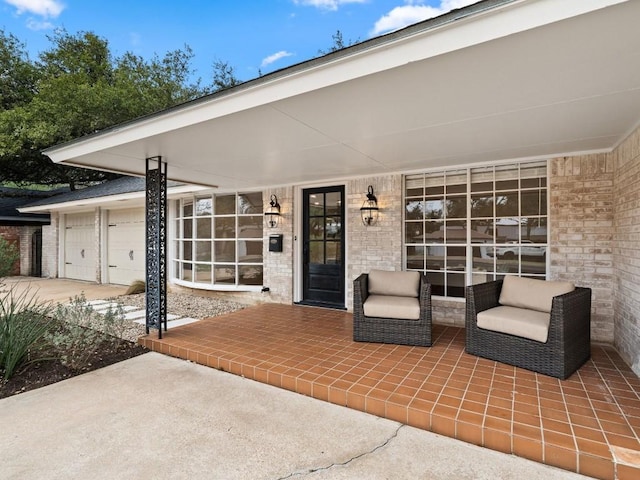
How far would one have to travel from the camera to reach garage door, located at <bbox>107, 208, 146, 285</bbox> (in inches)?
355

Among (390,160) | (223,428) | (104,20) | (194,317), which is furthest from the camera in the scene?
(104,20)

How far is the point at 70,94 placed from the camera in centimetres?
1165

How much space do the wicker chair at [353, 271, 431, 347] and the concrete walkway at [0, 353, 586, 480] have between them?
4.24 feet

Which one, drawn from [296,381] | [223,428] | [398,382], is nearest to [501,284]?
[398,382]

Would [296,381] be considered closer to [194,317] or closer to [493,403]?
[493,403]

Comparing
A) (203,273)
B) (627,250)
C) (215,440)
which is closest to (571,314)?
(627,250)

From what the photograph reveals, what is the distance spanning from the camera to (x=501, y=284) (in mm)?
3867

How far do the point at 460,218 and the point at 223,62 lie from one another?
1734 cm

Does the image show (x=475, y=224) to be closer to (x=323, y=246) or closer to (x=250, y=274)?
(x=323, y=246)

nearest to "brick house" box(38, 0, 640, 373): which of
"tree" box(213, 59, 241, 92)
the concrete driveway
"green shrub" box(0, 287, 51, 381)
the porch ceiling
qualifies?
the porch ceiling

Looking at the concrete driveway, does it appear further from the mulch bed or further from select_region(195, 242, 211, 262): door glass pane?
the mulch bed

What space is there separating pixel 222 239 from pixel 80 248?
6394 mm

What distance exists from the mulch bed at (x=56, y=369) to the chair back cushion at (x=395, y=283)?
9.56 feet

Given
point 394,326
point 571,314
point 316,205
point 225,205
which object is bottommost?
point 394,326
